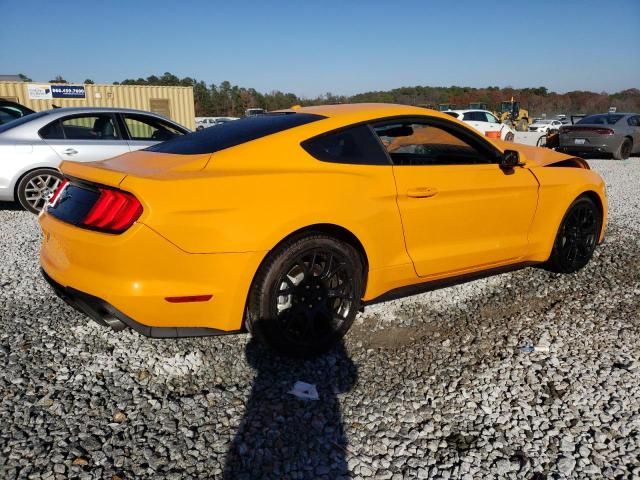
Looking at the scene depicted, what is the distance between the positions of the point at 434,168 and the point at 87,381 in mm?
2408

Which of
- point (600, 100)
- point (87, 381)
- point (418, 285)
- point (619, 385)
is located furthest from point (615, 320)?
point (600, 100)

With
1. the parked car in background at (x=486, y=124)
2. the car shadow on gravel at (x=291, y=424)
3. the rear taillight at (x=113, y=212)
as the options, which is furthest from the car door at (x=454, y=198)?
the parked car in background at (x=486, y=124)

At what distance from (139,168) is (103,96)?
80.5 feet

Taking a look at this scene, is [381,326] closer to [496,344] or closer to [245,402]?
[496,344]

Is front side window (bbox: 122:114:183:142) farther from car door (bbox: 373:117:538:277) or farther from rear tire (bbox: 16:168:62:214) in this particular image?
car door (bbox: 373:117:538:277)

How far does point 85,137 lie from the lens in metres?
6.76

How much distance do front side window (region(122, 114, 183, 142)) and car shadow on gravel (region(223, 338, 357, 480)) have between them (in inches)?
196

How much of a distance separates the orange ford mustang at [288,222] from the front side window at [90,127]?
387 centimetres

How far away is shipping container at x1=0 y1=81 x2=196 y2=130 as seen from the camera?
23.2 m

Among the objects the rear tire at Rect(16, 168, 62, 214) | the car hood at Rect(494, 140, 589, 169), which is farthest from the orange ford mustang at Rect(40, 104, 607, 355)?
the rear tire at Rect(16, 168, 62, 214)

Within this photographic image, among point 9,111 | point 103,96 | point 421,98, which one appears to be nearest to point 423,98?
point 421,98

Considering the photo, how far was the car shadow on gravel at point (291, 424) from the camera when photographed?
2115 millimetres

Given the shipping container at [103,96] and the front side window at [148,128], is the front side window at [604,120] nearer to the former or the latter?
the front side window at [148,128]

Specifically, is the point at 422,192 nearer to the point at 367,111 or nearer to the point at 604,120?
the point at 367,111
